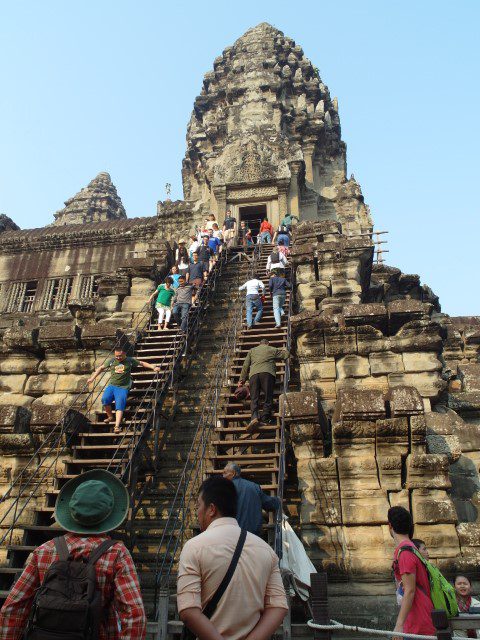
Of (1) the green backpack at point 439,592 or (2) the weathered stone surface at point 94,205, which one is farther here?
(2) the weathered stone surface at point 94,205

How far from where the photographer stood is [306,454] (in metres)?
6.99

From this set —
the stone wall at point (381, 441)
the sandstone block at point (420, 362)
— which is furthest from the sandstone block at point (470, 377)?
the sandstone block at point (420, 362)

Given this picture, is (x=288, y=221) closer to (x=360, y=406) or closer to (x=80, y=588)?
(x=360, y=406)

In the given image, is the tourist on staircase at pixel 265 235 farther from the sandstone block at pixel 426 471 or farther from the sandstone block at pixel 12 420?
the sandstone block at pixel 426 471

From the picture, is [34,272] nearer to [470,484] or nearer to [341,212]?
[341,212]

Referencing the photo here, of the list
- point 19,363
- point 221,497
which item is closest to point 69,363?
point 19,363

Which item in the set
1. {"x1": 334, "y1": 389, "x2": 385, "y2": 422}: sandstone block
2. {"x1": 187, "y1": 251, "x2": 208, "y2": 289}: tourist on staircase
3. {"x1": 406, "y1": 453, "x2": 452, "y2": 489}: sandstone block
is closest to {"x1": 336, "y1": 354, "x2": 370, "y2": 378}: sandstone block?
{"x1": 334, "y1": 389, "x2": 385, "y2": 422}: sandstone block

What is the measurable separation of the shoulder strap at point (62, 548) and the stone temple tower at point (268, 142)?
1735 cm

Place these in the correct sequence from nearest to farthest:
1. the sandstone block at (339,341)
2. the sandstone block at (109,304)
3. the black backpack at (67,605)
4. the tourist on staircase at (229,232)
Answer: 1. the black backpack at (67,605)
2. the sandstone block at (339,341)
3. the sandstone block at (109,304)
4. the tourist on staircase at (229,232)

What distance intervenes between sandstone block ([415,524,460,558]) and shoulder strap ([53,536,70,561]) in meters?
4.53

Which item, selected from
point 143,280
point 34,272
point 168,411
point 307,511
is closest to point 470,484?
point 307,511

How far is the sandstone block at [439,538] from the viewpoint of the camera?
5996 millimetres

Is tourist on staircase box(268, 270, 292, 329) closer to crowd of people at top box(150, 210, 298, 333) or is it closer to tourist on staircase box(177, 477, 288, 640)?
crowd of people at top box(150, 210, 298, 333)

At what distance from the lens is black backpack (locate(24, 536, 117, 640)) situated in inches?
97.3
